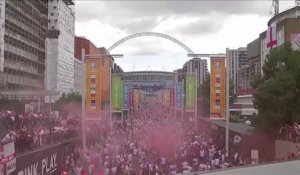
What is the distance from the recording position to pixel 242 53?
17075 centimetres

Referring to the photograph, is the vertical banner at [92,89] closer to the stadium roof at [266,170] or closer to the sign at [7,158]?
the sign at [7,158]

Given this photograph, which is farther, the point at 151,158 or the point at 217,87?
the point at 217,87

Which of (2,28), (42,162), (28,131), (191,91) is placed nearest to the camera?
(42,162)

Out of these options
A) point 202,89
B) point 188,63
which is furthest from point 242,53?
point 202,89

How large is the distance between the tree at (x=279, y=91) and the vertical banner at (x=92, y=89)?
29.8 feet

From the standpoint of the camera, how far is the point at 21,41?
22.4 metres

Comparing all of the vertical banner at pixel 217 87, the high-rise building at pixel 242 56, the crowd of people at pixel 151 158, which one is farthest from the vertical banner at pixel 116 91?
the high-rise building at pixel 242 56

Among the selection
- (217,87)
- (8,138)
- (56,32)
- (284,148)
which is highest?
(56,32)

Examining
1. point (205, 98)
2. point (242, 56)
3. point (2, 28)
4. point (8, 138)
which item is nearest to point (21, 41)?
point (2, 28)

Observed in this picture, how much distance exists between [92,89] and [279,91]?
1036 centimetres

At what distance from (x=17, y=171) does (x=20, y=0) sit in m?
6.19

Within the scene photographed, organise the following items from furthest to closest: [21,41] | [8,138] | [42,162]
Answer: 1. [21,41]
2. [42,162]
3. [8,138]

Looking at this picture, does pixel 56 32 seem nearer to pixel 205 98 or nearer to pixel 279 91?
pixel 279 91

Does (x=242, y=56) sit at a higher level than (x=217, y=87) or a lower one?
higher
